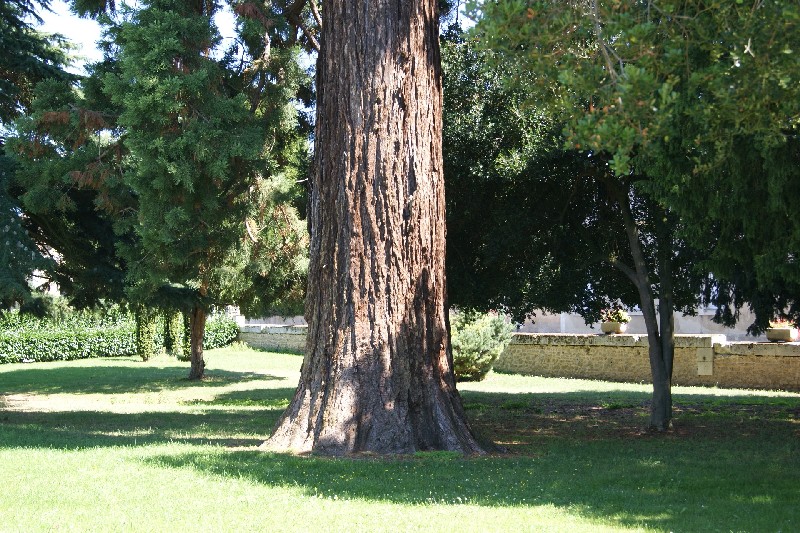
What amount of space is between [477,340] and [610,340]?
149 inches

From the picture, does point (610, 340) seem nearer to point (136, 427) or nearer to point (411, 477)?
point (136, 427)

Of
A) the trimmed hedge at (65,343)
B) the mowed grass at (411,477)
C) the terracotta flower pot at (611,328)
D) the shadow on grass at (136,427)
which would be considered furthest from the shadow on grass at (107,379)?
the terracotta flower pot at (611,328)

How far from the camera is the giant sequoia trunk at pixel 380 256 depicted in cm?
936

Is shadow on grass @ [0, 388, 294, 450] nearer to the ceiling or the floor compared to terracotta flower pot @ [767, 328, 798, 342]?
nearer to the floor

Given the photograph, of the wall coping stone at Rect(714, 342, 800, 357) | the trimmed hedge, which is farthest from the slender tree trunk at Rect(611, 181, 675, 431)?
the trimmed hedge

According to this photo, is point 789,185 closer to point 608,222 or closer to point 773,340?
point 608,222

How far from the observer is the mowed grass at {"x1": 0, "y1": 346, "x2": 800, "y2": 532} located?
595cm

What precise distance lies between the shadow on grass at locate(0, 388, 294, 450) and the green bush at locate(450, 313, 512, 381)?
610 centimetres

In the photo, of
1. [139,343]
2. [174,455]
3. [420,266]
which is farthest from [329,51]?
[139,343]

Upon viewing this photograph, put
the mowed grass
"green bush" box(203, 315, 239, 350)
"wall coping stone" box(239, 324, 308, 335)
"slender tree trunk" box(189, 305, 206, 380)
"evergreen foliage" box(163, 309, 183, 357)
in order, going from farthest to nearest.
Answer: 1. "green bush" box(203, 315, 239, 350)
2. "wall coping stone" box(239, 324, 308, 335)
3. "evergreen foliage" box(163, 309, 183, 357)
4. "slender tree trunk" box(189, 305, 206, 380)
5. the mowed grass

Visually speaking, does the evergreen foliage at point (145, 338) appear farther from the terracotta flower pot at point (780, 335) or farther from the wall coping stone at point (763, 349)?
the terracotta flower pot at point (780, 335)

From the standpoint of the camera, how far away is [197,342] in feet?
76.3

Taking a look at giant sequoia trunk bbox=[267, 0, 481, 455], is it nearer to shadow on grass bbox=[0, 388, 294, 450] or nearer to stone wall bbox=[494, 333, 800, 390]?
shadow on grass bbox=[0, 388, 294, 450]

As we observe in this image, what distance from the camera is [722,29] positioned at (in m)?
6.38
